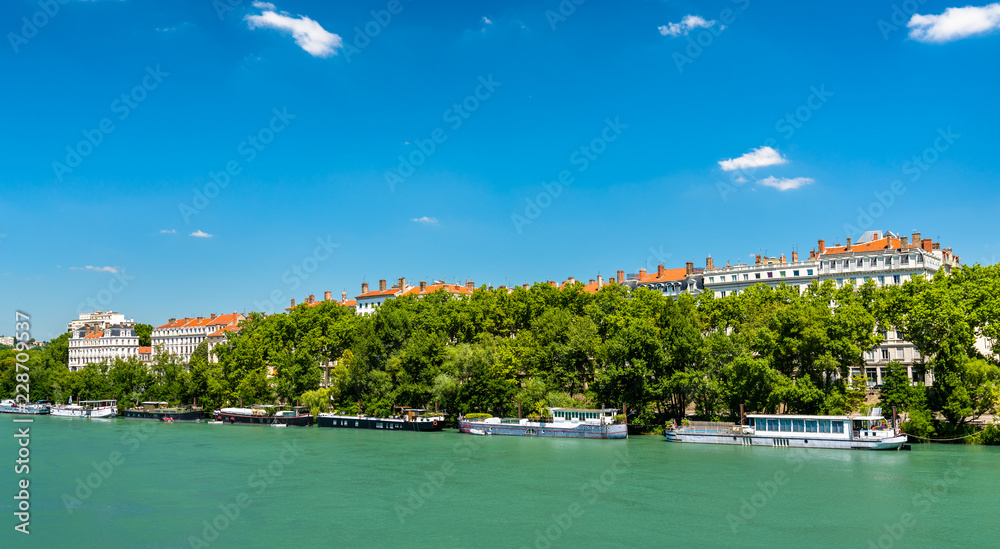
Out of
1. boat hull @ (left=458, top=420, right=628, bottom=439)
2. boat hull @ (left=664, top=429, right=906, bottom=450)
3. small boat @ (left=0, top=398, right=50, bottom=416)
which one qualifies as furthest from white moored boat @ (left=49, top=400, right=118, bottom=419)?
boat hull @ (left=664, top=429, right=906, bottom=450)

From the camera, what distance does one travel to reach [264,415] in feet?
259

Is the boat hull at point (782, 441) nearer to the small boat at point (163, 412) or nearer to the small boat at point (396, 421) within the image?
the small boat at point (396, 421)

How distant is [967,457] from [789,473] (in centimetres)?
1222

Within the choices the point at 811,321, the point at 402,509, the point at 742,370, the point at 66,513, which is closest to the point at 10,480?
the point at 66,513

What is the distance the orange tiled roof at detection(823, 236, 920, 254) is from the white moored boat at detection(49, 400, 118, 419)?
88.8 metres

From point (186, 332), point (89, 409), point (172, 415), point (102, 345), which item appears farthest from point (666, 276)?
point (102, 345)

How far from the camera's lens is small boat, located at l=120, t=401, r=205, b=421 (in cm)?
8894

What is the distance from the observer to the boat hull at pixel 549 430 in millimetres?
57594
